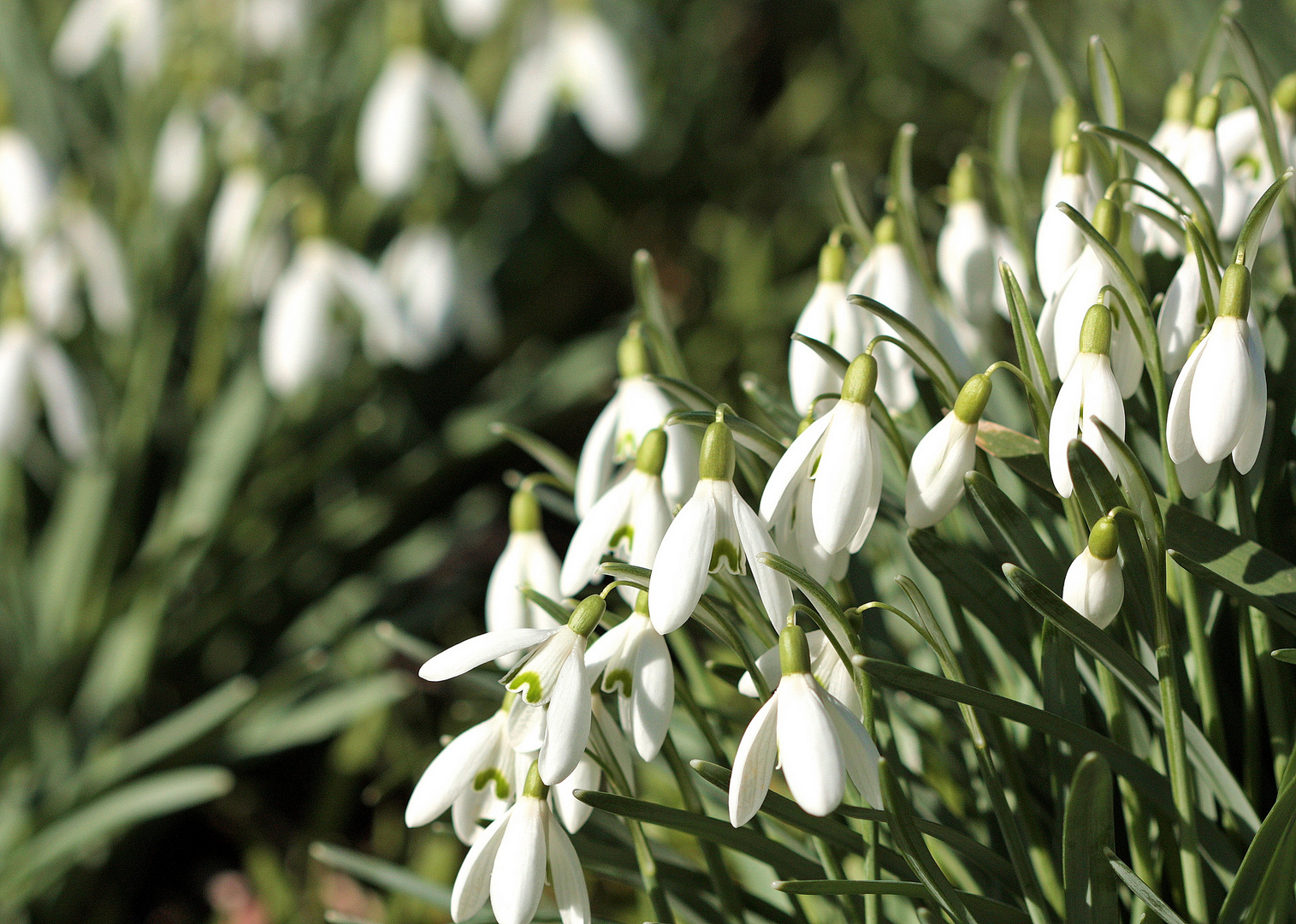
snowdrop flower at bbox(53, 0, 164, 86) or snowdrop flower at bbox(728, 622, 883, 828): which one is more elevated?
snowdrop flower at bbox(53, 0, 164, 86)

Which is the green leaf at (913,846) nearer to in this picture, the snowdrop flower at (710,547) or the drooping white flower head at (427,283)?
the snowdrop flower at (710,547)

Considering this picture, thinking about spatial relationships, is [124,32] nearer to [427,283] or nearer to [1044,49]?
[427,283]

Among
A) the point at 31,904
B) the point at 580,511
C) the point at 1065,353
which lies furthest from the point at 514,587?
the point at 31,904

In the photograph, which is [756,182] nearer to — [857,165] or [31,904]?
[857,165]

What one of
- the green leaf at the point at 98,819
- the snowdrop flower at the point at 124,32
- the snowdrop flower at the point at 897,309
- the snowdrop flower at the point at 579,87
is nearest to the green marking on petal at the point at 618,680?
the snowdrop flower at the point at 897,309

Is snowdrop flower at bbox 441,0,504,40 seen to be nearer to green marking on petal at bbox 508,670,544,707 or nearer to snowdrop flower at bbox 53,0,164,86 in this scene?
snowdrop flower at bbox 53,0,164,86

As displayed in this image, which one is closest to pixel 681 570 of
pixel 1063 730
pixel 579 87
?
pixel 1063 730

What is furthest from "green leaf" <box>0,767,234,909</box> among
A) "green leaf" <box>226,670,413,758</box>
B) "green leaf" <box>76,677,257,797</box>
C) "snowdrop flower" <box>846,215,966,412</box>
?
"snowdrop flower" <box>846,215,966,412</box>
